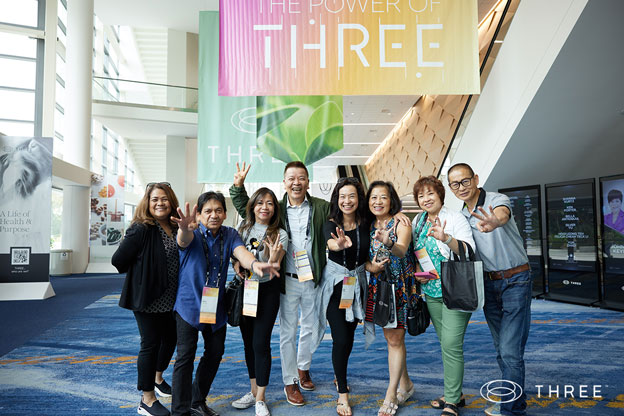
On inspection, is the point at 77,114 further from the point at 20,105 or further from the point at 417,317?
the point at 417,317

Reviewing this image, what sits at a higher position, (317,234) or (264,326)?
(317,234)

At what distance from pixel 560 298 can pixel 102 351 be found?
21.7 feet

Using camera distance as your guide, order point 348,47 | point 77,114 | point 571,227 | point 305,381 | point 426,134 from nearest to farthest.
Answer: point 305,381 < point 348,47 < point 571,227 < point 77,114 < point 426,134

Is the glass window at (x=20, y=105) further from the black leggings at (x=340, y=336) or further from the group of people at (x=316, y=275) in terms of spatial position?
the black leggings at (x=340, y=336)

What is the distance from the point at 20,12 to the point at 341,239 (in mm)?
11615

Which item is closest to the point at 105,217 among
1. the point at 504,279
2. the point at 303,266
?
the point at 303,266

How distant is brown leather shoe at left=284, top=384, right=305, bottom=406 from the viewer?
268 centimetres

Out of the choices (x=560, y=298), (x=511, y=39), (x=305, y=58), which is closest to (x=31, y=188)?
(x=305, y=58)

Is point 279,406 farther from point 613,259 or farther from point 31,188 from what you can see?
point 31,188

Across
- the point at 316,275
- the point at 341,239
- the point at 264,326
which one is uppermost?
the point at 341,239

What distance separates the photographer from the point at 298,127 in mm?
5090

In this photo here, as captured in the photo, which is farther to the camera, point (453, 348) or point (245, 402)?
point (245, 402)

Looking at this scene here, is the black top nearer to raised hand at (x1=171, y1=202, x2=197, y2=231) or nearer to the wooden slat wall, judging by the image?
raised hand at (x1=171, y1=202, x2=197, y2=231)

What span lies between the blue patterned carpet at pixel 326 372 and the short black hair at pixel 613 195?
1799 mm
